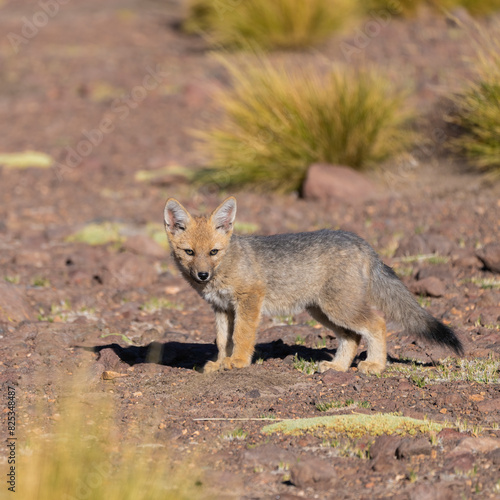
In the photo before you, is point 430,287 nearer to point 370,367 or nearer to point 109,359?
point 370,367

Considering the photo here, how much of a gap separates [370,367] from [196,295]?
124 inches

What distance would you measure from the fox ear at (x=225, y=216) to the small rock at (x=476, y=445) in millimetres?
2500

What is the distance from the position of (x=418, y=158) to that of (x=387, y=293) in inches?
280

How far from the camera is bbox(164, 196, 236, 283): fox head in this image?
5879mm

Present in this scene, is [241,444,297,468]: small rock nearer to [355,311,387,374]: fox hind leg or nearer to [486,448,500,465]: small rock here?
[486,448,500,465]: small rock

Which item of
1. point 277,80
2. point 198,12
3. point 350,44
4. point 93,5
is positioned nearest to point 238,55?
point 350,44

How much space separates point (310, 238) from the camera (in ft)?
20.3

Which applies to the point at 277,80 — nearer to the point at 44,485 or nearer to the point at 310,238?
the point at 310,238

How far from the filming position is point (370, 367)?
5754 millimetres

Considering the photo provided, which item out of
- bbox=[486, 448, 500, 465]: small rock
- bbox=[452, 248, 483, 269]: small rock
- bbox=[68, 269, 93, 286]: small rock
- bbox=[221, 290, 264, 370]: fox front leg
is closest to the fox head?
bbox=[221, 290, 264, 370]: fox front leg

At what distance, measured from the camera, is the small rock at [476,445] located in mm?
4228

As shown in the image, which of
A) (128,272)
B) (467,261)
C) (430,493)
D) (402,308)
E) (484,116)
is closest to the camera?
(430,493)

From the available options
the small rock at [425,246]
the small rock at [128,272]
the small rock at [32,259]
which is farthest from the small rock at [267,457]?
the small rock at [32,259]

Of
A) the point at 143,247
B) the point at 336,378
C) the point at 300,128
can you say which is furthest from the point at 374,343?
the point at 300,128
